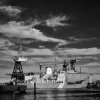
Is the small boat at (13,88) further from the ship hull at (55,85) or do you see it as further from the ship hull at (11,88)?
the ship hull at (55,85)

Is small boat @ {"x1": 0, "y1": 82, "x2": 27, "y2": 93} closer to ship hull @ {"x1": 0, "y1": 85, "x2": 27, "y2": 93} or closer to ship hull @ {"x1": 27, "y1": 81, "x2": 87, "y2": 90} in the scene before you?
ship hull @ {"x1": 0, "y1": 85, "x2": 27, "y2": 93}

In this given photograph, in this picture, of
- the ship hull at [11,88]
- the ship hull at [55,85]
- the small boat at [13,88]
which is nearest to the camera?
the small boat at [13,88]

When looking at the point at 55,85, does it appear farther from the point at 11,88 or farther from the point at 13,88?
the point at 11,88

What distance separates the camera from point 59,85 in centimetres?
14300

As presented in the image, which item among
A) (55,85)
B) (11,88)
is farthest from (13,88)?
(55,85)

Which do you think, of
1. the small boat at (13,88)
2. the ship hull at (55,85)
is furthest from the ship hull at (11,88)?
the ship hull at (55,85)

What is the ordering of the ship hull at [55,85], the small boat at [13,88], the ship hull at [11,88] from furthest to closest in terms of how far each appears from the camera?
1. the ship hull at [55,85]
2. the ship hull at [11,88]
3. the small boat at [13,88]

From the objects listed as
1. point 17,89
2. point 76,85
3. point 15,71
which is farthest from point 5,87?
point 76,85

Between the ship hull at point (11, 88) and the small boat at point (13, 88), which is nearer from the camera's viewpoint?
the small boat at point (13, 88)

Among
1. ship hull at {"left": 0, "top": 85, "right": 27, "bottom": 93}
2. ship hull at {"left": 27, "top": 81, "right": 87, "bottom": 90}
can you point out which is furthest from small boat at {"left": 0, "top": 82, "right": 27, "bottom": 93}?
ship hull at {"left": 27, "top": 81, "right": 87, "bottom": 90}

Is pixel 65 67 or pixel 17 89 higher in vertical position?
pixel 65 67

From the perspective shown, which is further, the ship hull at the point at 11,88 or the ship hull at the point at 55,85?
the ship hull at the point at 55,85

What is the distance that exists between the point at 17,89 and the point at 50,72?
169 feet

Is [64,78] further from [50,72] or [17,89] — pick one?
[17,89]
